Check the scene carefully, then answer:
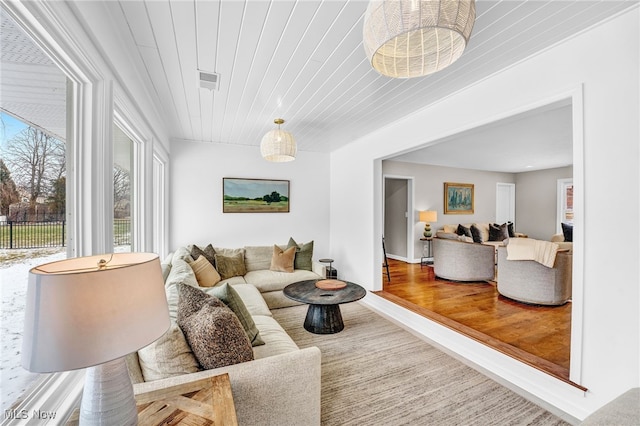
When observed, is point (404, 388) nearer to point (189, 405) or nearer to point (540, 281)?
point (189, 405)

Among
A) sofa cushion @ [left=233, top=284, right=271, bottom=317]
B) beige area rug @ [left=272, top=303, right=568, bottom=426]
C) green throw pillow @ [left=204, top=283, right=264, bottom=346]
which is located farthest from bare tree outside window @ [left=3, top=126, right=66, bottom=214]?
beige area rug @ [left=272, top=303, right=568, bottom=426]

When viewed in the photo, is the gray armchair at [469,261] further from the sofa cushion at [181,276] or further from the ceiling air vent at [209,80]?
the ceiling air vent at [209,80]

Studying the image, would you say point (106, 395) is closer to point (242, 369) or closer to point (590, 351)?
point (242, 369)

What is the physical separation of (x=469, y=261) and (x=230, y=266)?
398cm

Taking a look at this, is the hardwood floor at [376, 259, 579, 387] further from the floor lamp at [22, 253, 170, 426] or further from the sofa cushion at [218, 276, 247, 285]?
the floor lamp at [22, 253, 170, 426]

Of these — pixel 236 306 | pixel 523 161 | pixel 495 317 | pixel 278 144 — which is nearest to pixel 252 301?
pixel 236 306

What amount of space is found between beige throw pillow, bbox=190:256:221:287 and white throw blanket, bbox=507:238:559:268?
408 centimetres

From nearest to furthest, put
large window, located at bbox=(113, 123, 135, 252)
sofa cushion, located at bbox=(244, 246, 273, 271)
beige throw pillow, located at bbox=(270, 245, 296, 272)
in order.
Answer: large window, located at bbox=(113, 123, 135, 252) < beige throw pillow, located at bbox=(270, 245, 296, 272) < sofa cushion, located at bbox=(244, 246, 273, 271)

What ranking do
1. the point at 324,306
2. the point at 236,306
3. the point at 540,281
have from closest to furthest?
the point at 236,306 < the point at 324,306 < the point at 540,281

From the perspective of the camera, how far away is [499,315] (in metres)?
3.26

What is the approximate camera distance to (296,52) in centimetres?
196

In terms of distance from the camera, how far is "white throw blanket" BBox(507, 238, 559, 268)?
3.47m

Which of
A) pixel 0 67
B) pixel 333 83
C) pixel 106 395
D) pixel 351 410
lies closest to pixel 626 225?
pixel 351 410

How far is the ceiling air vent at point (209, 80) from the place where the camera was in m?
2.26
